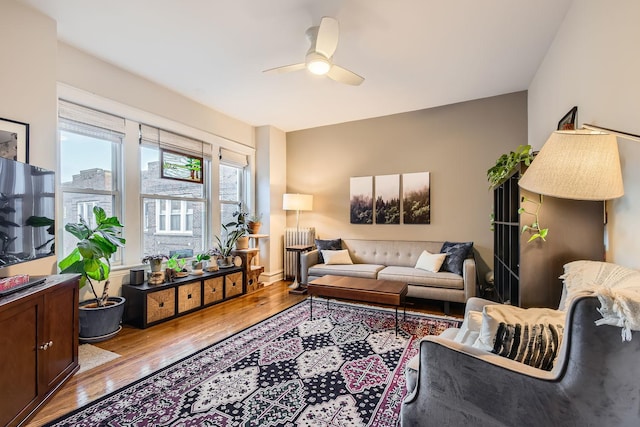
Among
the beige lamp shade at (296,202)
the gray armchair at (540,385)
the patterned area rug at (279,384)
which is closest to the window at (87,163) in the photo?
the patterned area rug at (279,384)

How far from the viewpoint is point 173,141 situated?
3818 millimetres

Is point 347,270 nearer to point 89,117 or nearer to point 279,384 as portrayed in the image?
point 279,384

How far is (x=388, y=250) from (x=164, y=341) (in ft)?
10.1

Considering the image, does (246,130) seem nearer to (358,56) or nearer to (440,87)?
(358,56)

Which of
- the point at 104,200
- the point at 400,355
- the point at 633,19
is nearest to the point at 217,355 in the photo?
the point at 400,355

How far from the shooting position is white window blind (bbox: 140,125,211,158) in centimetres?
353

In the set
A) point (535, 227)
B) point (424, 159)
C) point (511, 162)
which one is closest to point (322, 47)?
point (511, 162)

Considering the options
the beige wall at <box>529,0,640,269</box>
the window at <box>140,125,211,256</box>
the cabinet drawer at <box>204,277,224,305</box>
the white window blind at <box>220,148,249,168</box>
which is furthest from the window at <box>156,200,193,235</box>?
the beige wall at <box>529,0,640,269</box>

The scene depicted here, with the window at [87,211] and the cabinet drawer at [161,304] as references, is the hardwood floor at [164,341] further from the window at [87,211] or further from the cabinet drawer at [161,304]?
the window at [87,211]

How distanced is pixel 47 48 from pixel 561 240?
13.1 ft

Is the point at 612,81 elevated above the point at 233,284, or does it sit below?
above

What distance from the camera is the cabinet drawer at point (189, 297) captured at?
3.41 metres

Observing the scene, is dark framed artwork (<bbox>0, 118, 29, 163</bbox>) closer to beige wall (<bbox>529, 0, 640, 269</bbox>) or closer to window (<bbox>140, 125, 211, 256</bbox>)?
window (<bbox>140, 125, 211, 256</bbox>)

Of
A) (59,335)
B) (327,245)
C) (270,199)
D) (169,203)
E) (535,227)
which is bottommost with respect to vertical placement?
(59,335)
